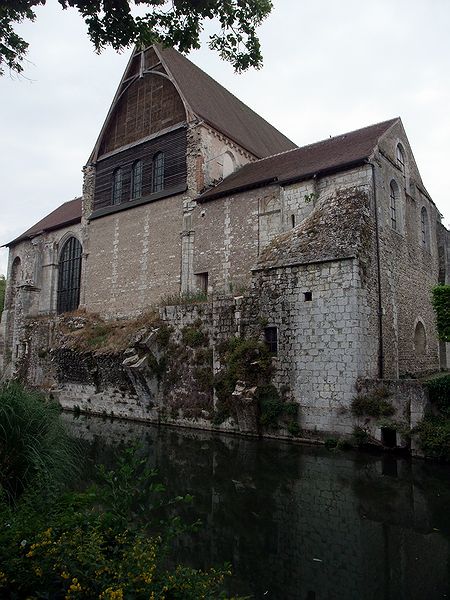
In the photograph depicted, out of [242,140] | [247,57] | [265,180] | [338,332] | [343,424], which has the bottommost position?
[343,424]

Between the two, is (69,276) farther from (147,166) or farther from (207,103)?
(207,103)

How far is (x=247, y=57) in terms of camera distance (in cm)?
726

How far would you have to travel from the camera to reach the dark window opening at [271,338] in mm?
13875

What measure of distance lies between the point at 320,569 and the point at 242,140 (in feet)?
65.0

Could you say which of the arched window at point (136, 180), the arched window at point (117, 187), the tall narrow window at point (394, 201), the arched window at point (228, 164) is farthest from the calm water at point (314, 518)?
the arched window at point (117, 187)

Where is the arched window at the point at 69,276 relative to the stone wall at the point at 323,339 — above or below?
above

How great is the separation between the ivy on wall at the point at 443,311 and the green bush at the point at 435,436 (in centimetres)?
215

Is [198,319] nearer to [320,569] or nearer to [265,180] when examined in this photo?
[265,180]

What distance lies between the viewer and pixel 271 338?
14016 millimetres

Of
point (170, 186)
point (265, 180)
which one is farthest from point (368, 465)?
point (170, 186)

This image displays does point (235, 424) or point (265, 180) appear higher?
point (265, 180)

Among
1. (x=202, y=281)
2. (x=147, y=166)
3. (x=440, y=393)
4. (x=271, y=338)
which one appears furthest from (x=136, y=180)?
(x=440, y=393)

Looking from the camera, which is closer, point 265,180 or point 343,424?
point 343,424

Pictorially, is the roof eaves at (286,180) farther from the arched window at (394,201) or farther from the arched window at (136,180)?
the arched window at (136,180)
